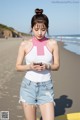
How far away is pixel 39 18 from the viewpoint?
3465 mm

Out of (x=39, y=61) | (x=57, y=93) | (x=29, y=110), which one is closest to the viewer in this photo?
(x=39, y=61)

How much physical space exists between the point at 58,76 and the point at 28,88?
24.1ft

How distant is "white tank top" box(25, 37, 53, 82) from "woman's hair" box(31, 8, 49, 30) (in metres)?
0.23

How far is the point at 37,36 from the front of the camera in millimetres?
3469

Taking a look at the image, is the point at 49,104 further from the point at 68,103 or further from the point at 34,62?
the point at 68,103

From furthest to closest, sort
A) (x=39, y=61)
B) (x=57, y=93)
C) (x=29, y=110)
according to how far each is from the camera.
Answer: (x=57, y=93) → (x=29, y=110) → (x=39, y=61)

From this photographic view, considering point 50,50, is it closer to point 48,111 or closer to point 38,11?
point 38,11

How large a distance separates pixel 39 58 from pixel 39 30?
31cm

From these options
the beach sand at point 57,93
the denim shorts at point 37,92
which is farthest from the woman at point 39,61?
the beach sand at point 57,93

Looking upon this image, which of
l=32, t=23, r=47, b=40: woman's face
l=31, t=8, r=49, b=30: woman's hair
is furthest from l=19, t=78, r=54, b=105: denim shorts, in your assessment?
l=31, t=8, r=49, b=30: woman's hair

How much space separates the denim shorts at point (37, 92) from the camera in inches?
136

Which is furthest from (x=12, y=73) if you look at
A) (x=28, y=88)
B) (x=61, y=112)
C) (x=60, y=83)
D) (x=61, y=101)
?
(x=28, y=88)

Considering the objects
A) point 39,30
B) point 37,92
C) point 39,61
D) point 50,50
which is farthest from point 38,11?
point 37,92

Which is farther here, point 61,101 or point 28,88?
point 61,101
